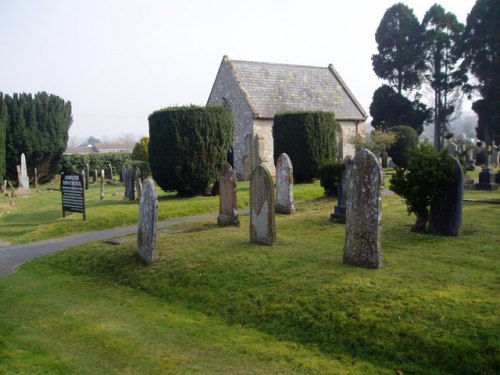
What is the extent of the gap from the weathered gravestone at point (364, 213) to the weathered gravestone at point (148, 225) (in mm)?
3854

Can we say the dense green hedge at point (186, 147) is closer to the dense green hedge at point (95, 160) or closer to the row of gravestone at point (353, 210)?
the row of gravestone at point (353, 210)

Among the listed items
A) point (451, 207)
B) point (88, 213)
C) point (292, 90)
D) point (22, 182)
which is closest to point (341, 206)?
point (451, 207)

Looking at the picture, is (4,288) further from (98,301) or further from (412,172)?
(412,172)

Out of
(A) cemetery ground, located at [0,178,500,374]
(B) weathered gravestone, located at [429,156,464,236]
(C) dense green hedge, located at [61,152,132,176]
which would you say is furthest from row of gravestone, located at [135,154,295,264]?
(C) dense green hedge, located at [61,152,132,176]

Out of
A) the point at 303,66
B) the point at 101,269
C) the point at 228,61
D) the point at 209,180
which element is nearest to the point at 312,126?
the point at 209,180

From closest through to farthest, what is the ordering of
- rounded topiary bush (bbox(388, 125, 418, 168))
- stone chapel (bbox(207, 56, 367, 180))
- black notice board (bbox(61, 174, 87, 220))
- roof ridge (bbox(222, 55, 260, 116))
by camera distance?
black notice board (bbox(61, 174, 87, 220)) < roof ridge (bbox(222, 55, 260, 116)) < stone chapel (bbox(207, 56, 367, 180)) < rounded topiary bush (bbox(388, 125, 418, 168))

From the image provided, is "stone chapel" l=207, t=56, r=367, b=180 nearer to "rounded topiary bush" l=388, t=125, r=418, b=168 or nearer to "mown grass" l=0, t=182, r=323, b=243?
"rounded topiary bush" l=388, t=125, r=418, b=168

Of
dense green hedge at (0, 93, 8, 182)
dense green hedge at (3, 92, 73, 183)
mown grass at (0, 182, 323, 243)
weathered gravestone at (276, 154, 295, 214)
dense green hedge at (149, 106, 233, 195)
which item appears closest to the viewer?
mown grass at (0, 182, 323, 243)

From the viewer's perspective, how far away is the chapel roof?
102 ft

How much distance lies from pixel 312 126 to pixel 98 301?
17.4 meters

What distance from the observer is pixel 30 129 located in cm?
3262

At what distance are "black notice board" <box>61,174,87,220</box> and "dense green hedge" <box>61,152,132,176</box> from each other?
20.7 meters

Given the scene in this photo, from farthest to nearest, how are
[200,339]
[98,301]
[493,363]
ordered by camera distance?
[98,301], [200,339], [493,363]

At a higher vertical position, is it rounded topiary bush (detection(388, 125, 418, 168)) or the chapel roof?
the chapel roof
